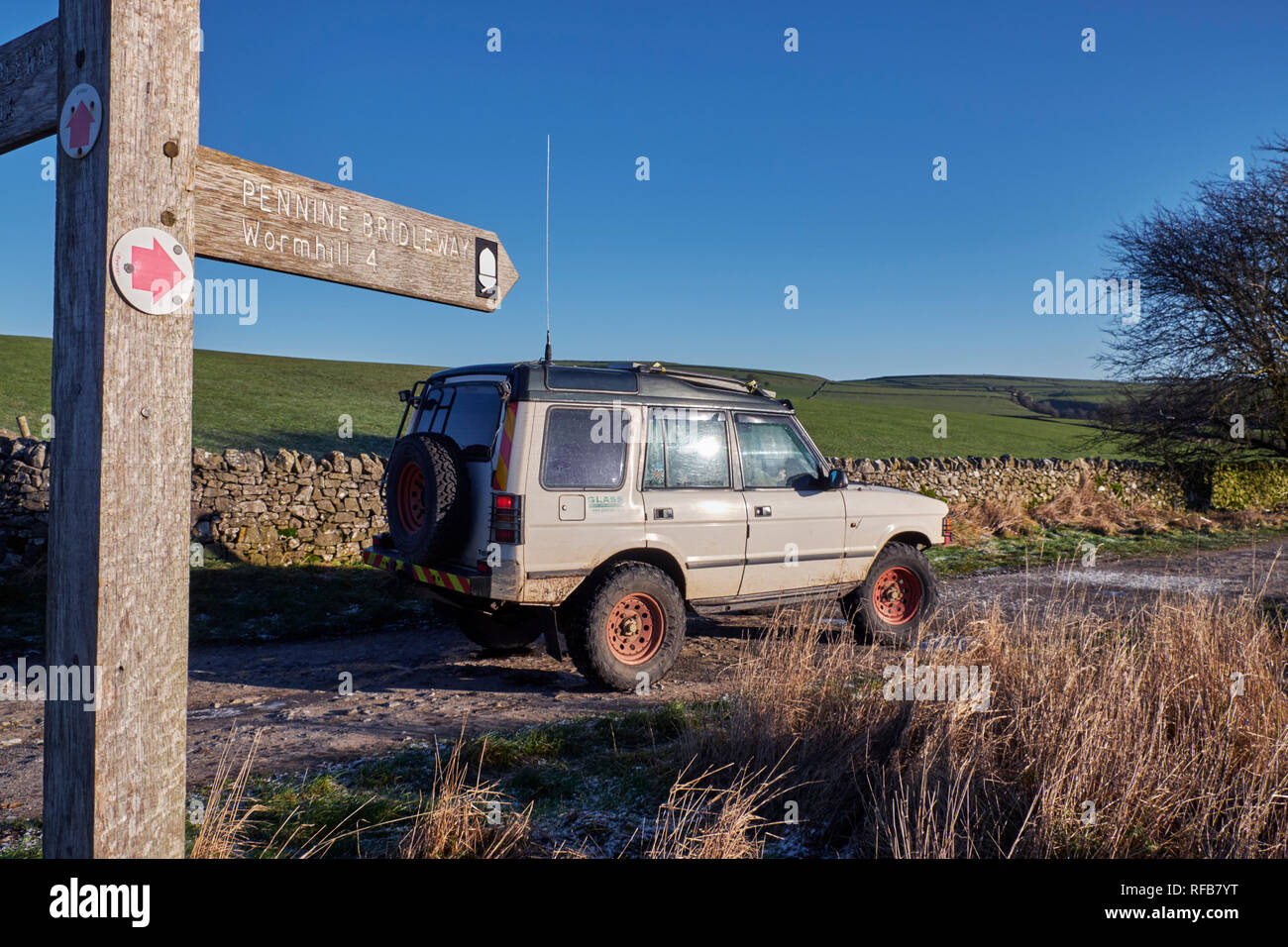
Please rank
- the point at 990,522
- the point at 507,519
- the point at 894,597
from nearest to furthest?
the point at 507,519 < the point at 894,597 < the point at 990,522

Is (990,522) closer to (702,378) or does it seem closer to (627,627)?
(702,378)

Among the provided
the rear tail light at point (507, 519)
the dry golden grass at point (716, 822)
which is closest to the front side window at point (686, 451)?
the rear tail light at point (507, 519)

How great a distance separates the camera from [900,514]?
8.06m

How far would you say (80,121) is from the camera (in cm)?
220

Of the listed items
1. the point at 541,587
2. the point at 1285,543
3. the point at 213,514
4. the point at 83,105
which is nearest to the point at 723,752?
the point at 541,587

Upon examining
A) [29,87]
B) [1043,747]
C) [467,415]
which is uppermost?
[29,87]

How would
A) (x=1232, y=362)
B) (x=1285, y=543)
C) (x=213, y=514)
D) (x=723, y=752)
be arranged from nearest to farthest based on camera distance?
(x=723, y=752) < (x=213, y=514) < (x=1285, y=543) < (x=1232, y=362)

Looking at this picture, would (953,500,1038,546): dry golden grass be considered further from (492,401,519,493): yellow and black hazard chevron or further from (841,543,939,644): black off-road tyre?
(492,401,519,493): yellow and black hazard chevron

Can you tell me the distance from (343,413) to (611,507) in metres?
30.0

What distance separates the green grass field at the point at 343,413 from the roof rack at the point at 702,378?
59.7ft

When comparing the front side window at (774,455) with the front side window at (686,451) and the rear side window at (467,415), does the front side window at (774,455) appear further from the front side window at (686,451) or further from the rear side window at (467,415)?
the rear side window at (467,415)

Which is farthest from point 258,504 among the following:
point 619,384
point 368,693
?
point 619,384

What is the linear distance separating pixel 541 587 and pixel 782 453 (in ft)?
8.60
